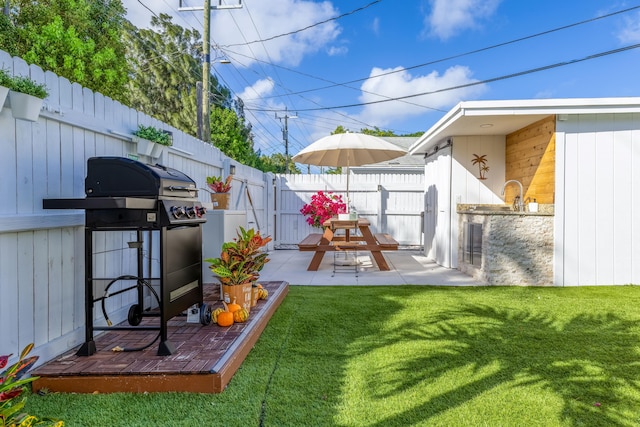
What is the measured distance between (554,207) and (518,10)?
8.58 metres

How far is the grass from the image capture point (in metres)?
1.81

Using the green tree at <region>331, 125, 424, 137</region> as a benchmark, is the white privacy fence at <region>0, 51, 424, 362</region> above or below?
below

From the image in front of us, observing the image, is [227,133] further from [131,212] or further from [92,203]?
[92,203]

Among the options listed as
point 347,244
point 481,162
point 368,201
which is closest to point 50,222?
point 347,244

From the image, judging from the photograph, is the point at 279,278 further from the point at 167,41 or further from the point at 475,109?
the point at 167,41

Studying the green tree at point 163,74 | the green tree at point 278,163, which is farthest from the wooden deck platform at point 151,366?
the green tree at point 278,163

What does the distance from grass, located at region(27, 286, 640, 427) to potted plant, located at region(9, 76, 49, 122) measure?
144cm

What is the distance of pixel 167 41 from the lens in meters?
21.5

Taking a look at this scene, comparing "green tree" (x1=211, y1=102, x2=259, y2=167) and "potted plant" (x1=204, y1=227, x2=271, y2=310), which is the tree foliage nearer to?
"green tree" (x1=211, y1=102, x2=259, y2=167)

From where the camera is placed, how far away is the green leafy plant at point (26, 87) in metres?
1.93

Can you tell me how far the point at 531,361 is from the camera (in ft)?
8.04

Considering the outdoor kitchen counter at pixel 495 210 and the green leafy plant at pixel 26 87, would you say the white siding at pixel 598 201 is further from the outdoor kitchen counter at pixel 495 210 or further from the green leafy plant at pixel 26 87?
the green leafy plant at pixel 26 87

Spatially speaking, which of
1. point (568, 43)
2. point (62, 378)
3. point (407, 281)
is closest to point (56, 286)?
point (62, 378)

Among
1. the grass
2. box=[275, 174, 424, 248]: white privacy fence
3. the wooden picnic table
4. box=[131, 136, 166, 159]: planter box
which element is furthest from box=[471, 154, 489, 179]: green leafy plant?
box=[131, 136, 166, 159]: planter box
